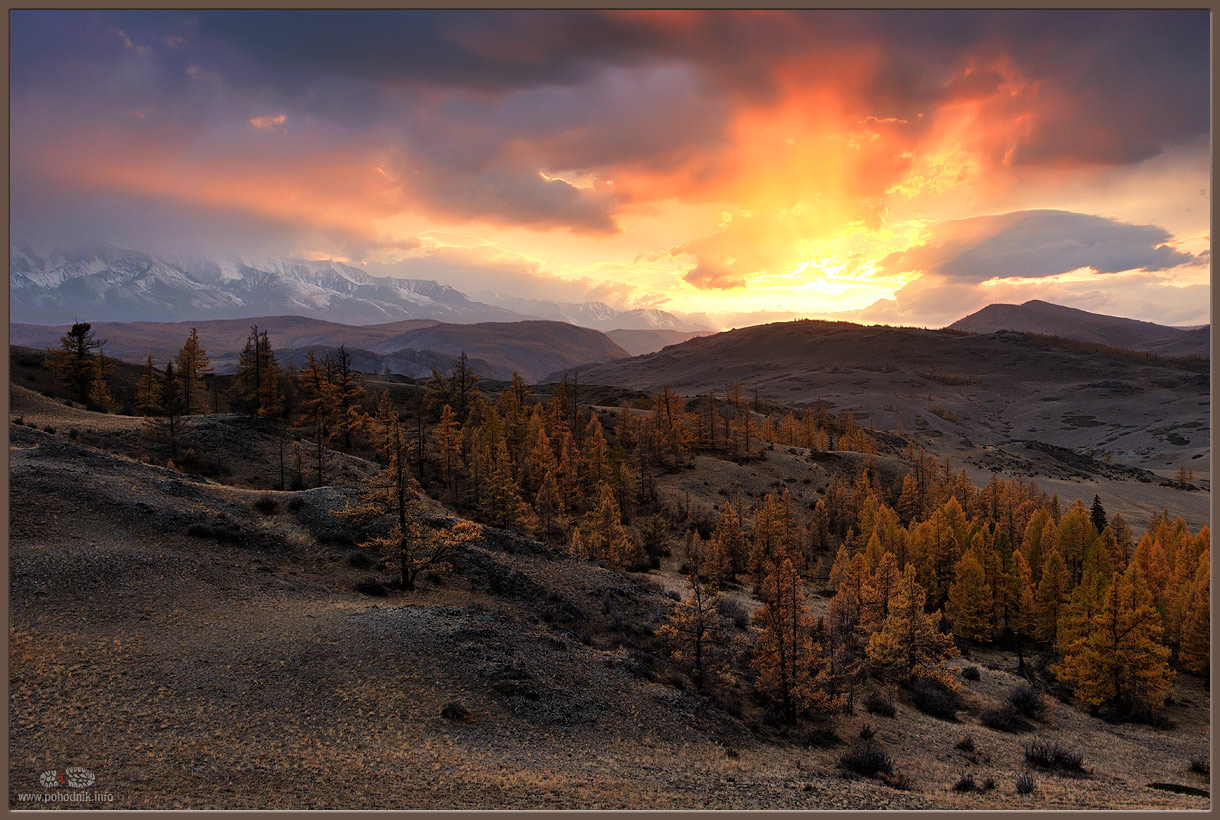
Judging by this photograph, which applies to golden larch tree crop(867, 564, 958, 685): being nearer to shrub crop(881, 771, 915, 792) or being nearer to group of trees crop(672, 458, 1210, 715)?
group of trees crop(672, 458, 1210, 715)

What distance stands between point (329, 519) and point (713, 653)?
23.7 m

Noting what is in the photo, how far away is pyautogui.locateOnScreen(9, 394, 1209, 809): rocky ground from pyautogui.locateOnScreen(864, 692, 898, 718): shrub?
1.54 feet

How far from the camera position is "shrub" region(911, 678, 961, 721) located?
30016mm

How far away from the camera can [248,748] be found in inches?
544

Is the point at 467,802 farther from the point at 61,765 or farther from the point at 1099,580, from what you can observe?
the point at 1099,580

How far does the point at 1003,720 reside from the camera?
97.6 feet

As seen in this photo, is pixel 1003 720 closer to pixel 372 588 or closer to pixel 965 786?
pixel 965 786

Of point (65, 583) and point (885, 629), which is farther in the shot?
point (885, 629)

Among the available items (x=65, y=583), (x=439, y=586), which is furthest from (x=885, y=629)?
(x=65, y=583)

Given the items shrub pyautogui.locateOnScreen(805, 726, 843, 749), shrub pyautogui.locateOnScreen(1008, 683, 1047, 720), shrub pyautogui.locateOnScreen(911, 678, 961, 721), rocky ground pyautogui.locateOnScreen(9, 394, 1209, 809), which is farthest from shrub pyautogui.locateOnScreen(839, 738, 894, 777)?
shrub pyautogui.locateOnScreen(1008, 683, 1047, 720)

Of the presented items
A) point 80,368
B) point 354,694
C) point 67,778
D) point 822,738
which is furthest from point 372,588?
point 80,368

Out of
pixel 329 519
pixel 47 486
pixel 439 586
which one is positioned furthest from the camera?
pixel 329 519

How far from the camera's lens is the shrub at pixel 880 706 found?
28062 mm

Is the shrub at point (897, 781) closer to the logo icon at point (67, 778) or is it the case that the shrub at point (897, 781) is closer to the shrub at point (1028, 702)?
the shrub at point (1028, 702)
